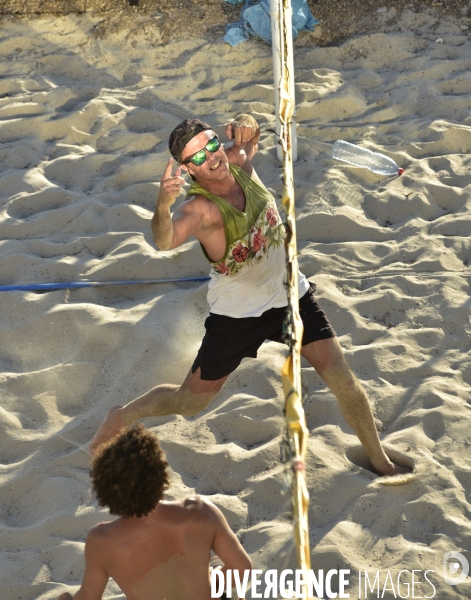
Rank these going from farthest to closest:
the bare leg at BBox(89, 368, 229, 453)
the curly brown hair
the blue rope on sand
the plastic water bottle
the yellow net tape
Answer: the plastic water bottle → the blue rope on sand → the bare leg at BBox(89, 368, 229, 453) → the curly brown hair → the yellow net tape

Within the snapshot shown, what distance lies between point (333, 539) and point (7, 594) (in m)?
1.46

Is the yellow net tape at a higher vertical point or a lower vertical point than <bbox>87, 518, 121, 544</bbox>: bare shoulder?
higher

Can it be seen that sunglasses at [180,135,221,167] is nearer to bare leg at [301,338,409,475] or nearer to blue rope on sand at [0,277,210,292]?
bare leg at [301,338,409,475]

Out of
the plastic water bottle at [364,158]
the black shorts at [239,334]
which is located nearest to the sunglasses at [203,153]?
the black shorts at [239,334]

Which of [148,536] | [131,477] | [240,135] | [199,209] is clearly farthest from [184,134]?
[148,536]

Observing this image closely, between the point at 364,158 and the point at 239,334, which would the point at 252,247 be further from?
the point at 364,158

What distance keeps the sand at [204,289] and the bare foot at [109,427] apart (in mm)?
181

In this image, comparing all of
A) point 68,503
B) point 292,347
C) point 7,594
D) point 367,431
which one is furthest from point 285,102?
point 7,594

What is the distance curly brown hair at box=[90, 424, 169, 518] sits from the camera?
2400 millimetres

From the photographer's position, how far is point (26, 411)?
13.7 feet

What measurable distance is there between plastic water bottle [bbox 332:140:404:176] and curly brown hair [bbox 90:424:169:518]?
4.03 meters

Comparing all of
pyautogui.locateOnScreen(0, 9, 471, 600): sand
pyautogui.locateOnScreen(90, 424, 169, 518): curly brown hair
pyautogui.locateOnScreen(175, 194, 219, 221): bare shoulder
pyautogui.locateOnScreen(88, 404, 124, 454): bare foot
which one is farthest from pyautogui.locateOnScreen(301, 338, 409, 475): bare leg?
pyautogui.locateOnScreen(90, 424, 169, 518): curly brown hair

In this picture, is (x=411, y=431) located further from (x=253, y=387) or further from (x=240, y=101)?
(x=240, y=101)

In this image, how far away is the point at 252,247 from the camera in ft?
11.2
